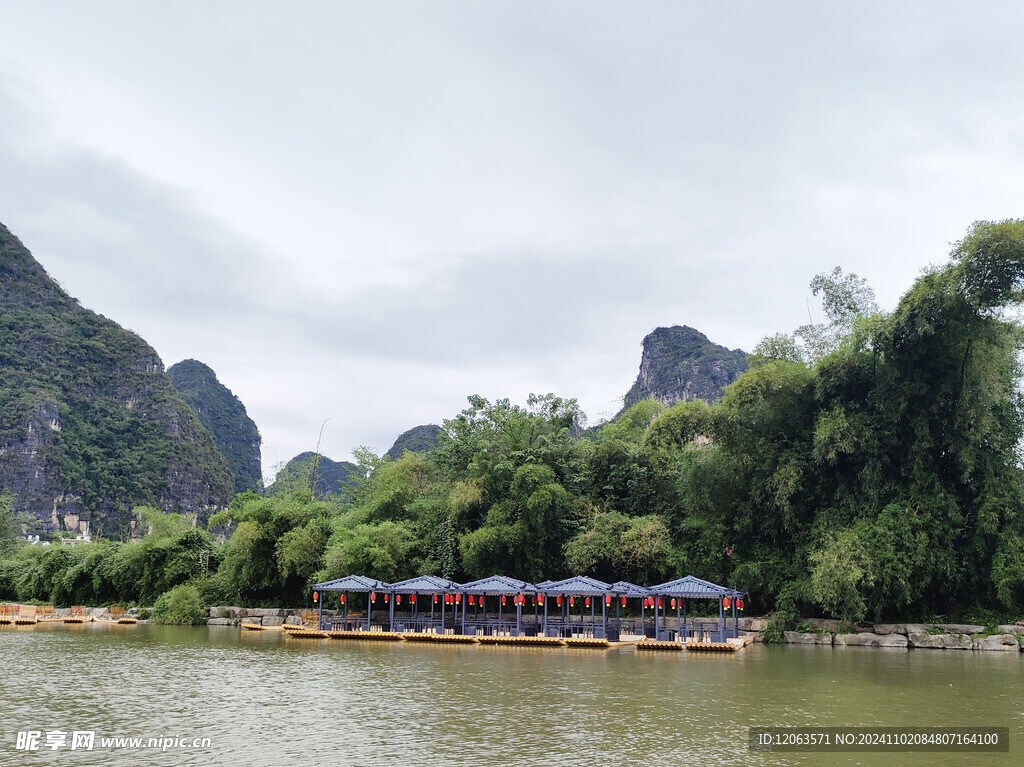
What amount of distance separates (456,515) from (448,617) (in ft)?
11.7

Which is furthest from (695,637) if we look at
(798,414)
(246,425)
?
(246,425)

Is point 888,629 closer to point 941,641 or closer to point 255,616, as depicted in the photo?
point 941,641

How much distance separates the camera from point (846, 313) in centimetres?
2658

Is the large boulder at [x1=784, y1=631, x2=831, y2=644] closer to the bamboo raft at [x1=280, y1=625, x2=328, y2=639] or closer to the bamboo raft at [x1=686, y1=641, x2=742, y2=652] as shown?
the bamboo raft at [x1=686, y1=641, x2=742, y2=652]

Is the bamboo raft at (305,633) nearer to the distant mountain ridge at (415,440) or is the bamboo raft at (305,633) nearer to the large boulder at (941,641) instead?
the large boulder at (941,641)

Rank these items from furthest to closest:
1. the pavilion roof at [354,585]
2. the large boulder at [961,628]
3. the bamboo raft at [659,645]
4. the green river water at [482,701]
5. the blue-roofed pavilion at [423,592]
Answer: the pavilion roof at [354,585] → the blue-roofed pavilion at [423,592] → the large boulder at [961,628] → the bamboo raft at [659,645] → the green river water at [482,701]

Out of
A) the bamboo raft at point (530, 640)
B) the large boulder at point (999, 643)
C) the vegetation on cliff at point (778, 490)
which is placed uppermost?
the vegetation on cliff at point (778, 490)

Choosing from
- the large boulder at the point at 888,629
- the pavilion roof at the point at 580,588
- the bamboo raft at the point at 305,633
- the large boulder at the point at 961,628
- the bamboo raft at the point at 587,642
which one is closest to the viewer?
the bamboo raft at the point at 587,642

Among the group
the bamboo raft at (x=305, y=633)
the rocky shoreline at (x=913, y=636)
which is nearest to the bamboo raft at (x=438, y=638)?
the bamboo raft at (x=305, y=633)

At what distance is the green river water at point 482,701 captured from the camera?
29.5ft

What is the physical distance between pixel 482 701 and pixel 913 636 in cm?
1576

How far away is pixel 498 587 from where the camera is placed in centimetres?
2275

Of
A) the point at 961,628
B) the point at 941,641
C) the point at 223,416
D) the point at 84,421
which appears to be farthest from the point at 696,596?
the point at 223,416

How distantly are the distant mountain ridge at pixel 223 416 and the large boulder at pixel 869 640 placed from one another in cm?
9884
